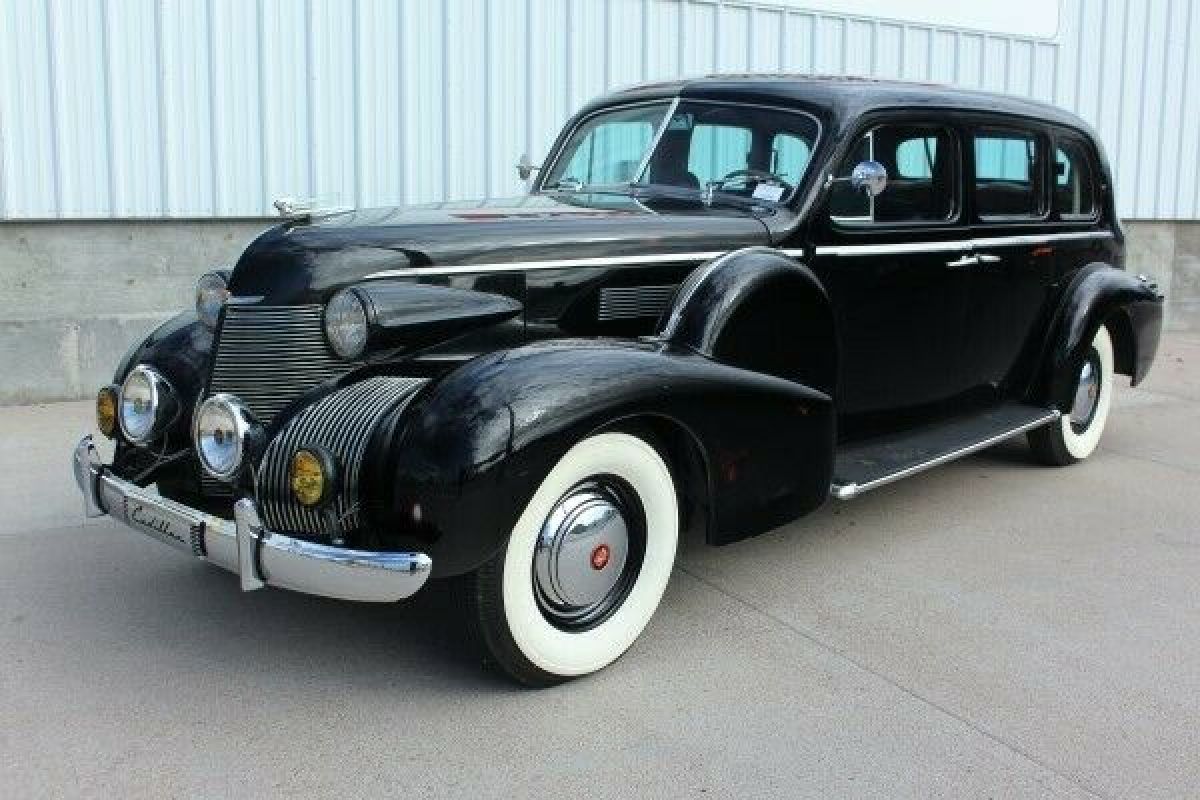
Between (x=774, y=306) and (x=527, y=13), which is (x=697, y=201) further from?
(x=527, y=13)

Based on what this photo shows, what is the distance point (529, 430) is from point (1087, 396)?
4062 mm

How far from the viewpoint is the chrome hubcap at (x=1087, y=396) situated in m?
5.84

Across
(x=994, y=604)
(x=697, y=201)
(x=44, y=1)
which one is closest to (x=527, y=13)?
(x=44, y=1)

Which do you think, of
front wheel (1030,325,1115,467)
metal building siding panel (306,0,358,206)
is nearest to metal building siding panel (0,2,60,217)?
metal building siding panel (306,0,358,206)

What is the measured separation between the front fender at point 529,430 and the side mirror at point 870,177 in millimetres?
1058

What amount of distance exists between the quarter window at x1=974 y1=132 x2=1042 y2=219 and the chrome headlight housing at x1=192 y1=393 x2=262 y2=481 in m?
3.34

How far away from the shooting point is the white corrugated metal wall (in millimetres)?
6535

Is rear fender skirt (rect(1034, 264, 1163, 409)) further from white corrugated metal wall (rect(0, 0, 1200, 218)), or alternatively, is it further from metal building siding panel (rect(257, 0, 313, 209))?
metal building siding panel (rect(257, 0, 313, 209))

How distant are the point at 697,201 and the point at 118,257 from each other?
4105mm

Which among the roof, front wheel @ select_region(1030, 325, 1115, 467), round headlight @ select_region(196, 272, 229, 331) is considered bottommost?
front wheel @ select_region(1030, 325, 1115, 467)

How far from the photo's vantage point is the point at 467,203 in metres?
4.23

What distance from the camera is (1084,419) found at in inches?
233

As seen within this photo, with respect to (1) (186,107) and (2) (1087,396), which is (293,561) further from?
(1) (186,107)

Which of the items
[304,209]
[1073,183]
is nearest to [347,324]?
[304,209]
